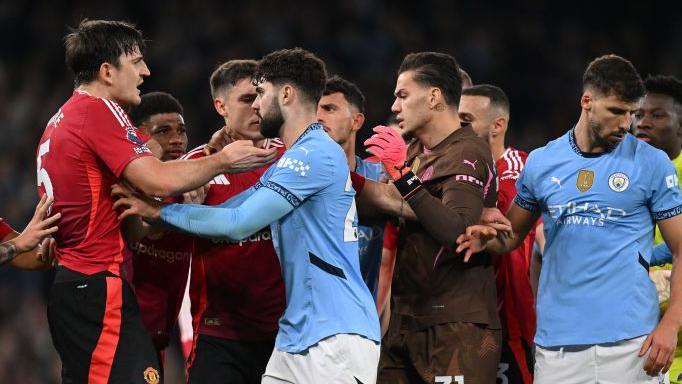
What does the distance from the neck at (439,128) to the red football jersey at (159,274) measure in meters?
1.65

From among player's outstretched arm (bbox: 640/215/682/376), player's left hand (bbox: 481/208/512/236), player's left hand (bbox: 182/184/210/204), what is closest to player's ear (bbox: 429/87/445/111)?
player's left hand (bbox: 481/208/512/236)

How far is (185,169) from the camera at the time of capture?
511 centimetres

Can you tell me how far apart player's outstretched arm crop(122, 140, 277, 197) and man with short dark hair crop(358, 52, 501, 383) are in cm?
82

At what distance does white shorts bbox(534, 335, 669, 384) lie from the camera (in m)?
5.56

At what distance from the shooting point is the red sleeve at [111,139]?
5.05m

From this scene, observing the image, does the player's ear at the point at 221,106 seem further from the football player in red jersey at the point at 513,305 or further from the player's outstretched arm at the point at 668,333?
the player's outstretched arm at the point at 668,333

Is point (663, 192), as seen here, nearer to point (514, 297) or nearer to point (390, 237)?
point (514, 297)

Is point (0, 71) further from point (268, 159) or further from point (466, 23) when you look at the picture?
point (268, 159)

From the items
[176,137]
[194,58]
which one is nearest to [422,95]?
[176,137]

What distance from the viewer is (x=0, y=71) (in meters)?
15.2

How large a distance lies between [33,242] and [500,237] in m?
2.56

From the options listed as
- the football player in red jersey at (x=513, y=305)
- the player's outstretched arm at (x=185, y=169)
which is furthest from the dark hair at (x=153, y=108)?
the football player in red jersey at (x=513, y=305)

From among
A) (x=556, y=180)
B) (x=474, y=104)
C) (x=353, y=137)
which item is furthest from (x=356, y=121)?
(x=556, y=180)

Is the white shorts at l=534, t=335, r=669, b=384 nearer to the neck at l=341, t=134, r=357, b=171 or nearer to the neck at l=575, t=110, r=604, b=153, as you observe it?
the neck at l=575, t=110, r=604, b=153
